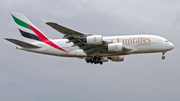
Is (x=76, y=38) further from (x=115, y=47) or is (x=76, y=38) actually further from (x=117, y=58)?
(x=117, y=58)

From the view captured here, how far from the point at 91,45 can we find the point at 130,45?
5732mm

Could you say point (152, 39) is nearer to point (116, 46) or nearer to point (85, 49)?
point (116, 46)

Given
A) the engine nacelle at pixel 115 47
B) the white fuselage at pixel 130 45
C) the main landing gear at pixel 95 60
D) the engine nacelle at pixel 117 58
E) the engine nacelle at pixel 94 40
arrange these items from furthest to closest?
the engine nacelle at pixel 117 58 → the main landing gear at pixel 95 60 → the white fuselage at pixel 130 45 → the engine nacelle at pixel 115 47 → the engine nacelle at pixel 94 40

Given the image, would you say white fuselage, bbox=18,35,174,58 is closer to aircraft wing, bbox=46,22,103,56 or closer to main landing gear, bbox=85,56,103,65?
aircraft wing, bbox=46,22,103,56

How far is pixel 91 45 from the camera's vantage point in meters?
39.3

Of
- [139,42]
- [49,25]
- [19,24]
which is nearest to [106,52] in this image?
[139,42]

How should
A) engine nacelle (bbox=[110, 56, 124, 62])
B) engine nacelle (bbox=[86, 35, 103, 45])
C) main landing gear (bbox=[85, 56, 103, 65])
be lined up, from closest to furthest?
1. engine nacelle (bbox=[86, 35, 103, 45])
2. main landing gear (bbox=[85, 56, 103, 65])
3. engine nacelle (bbox=[110, 56, 124, 62])

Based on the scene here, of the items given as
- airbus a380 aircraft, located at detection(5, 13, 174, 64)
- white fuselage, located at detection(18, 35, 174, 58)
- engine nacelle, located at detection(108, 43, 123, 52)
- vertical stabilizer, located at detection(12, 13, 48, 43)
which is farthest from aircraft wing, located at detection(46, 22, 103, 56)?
vertical stabilizer, located at detection(12, 13, 48, 43)

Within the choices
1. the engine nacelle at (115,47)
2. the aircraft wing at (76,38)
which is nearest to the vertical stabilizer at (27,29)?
the aircraft wing at (76,38)

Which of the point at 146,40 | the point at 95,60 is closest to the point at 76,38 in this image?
the point at 95,60

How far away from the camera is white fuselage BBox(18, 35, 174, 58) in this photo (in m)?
40.0

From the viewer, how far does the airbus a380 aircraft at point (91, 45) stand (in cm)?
3809

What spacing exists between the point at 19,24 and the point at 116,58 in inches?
672

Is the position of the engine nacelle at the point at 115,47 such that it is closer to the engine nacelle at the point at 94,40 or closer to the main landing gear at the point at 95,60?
the engine nacelle at the point at 94,40
